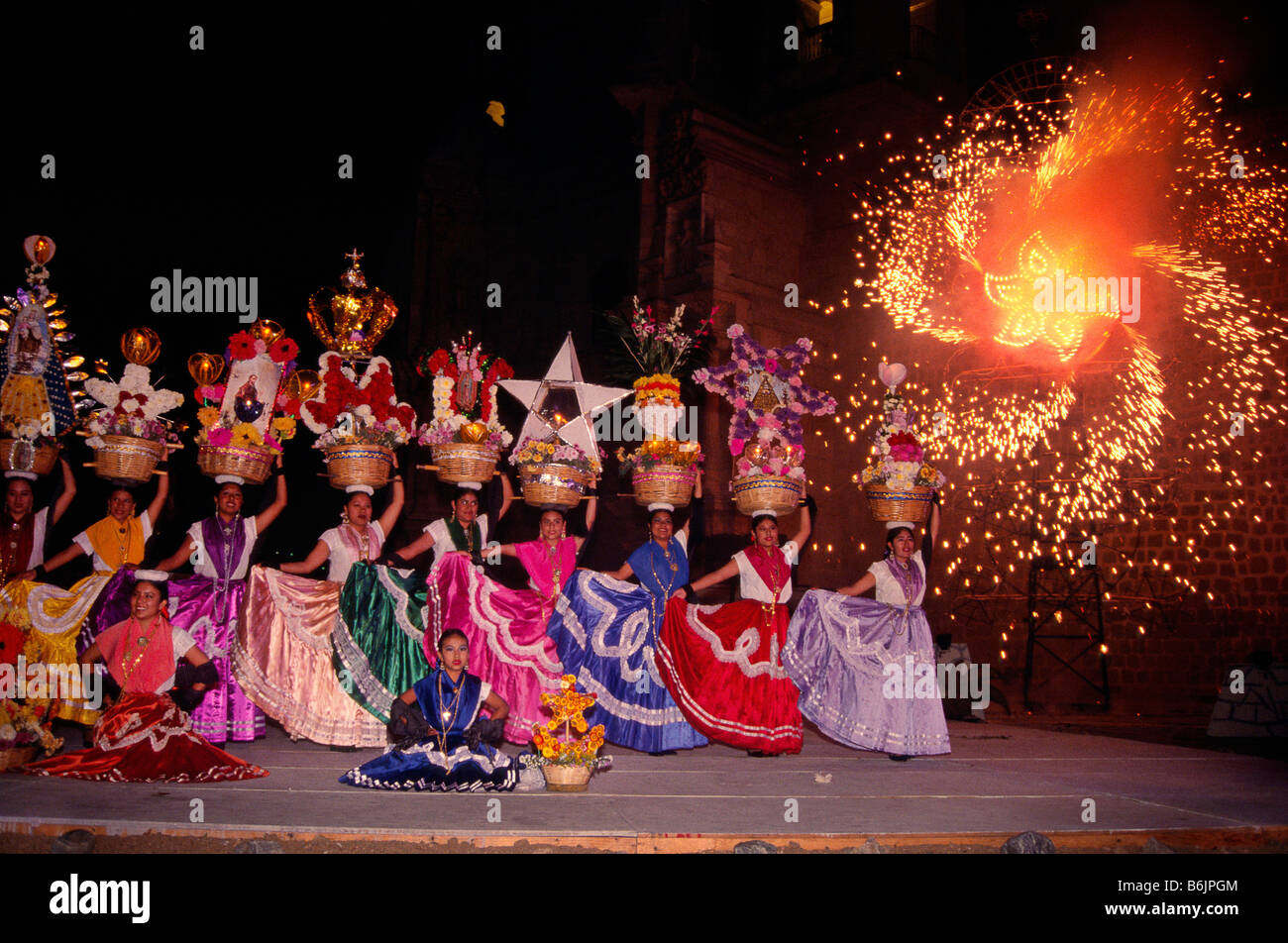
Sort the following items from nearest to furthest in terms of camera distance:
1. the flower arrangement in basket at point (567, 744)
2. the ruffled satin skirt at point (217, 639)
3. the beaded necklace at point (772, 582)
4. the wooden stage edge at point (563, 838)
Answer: the wooden stage edge at point (563, 838)
the flower arrangement in basket at point (567, 744)
the ruffled satin skirt at point (217, 639)
the beaded necklace at point (772, 582)

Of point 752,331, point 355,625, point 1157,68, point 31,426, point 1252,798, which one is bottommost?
point 1252,798

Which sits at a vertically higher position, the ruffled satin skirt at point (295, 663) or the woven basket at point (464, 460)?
the woven basket at point (464, 460)

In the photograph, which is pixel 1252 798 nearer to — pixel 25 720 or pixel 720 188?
pixel 25 720

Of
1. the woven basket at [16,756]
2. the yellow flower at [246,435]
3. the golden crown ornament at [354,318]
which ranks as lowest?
the woven basket at [16,756]

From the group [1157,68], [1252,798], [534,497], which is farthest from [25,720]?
[1157,68]

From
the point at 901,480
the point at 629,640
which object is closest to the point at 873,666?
the point at 901,480

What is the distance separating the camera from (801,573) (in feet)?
48.5

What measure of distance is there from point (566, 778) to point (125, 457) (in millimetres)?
3980

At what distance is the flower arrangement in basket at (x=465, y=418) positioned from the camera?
7.57m

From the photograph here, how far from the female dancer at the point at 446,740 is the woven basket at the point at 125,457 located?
115 inches

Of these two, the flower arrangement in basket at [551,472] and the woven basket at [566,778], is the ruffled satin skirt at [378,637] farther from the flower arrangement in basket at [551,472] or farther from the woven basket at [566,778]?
the woven basket at [566,778]

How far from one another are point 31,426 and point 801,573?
10155mm

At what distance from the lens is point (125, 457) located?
23.7ft

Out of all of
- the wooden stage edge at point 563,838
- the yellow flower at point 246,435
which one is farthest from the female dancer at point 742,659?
the yellow flower at point 246,435
